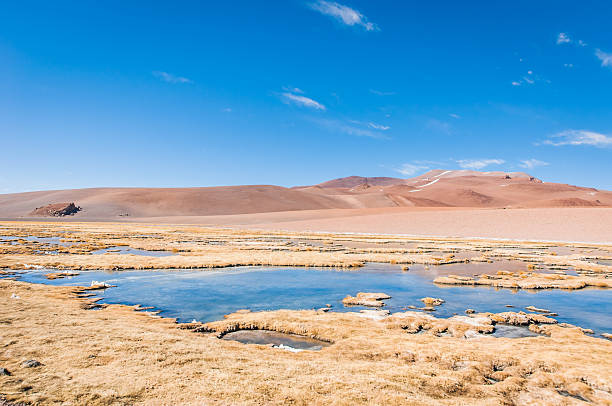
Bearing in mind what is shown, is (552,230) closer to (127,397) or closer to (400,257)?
(400,257)

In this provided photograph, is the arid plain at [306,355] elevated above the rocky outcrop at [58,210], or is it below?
below

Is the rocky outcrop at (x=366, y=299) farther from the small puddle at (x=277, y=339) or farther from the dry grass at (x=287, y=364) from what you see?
the small puddle at (x=277, y=339)

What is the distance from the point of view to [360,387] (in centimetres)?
878

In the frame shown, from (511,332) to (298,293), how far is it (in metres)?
11.6

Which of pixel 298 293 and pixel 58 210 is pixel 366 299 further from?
pixel 58 210

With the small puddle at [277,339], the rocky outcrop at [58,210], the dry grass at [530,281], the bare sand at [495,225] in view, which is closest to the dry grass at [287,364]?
the small puddle at [277,339]

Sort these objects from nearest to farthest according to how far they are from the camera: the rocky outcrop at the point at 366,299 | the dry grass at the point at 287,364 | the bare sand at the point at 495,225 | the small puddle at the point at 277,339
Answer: the dry grass at the point at 287,364 → the small puddle at the point at 277,339 → the rocky outcrop at the point at 366,299 → the bare sand at the point at 495,225

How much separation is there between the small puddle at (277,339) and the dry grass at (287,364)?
408 mm

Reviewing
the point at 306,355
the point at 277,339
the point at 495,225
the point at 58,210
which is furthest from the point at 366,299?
the point at 58,210

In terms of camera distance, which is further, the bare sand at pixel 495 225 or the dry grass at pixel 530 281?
the bare sand at pixel 495 225

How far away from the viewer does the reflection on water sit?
749 inches

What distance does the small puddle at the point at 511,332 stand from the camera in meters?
14.9

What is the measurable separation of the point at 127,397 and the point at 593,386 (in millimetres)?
11085

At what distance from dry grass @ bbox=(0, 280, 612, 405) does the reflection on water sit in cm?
355
